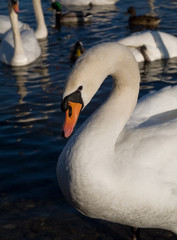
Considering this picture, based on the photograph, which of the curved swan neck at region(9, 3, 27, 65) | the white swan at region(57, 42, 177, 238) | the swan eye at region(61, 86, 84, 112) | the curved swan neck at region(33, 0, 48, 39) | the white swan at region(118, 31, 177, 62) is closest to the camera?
the swan eye at region(61, 86, 84, 112)

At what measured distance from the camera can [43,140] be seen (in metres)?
7.16

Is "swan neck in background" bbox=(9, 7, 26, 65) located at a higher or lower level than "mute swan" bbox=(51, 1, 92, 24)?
higher

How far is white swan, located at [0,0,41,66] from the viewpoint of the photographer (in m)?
11.3

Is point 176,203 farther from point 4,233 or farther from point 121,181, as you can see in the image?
point 4,233

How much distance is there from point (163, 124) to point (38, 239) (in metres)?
1.93

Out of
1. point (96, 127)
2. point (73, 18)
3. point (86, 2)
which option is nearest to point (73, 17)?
point (73, 18)

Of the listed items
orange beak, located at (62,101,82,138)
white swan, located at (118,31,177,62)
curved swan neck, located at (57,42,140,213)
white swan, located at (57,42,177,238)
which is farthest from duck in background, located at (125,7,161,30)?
orange beak, located at (62,101,82,138)

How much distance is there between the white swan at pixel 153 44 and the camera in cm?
1070

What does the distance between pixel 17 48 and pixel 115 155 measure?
8.12 metres

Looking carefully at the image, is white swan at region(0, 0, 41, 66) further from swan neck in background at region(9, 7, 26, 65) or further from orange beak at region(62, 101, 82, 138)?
orange beak at region(62, 101, 82, 138)

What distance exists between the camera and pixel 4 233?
5191mm

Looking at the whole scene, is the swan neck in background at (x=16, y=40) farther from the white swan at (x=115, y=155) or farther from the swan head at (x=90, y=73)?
the swan head at (x=90, y=73)

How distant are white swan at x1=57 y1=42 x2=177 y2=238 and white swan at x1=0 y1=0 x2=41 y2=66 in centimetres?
741

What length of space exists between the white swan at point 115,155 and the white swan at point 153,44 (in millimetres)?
6544
